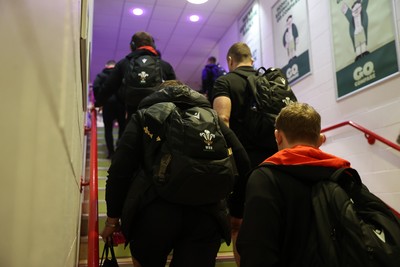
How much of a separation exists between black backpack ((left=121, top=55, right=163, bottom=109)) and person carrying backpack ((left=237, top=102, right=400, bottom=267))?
6.10 ft

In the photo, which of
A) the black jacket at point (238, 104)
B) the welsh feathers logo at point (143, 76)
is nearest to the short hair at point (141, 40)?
the welsh feathers logo at point (143, 76)

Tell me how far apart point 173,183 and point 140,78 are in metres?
1.67

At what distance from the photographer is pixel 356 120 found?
3971mm

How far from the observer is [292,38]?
18.1ft

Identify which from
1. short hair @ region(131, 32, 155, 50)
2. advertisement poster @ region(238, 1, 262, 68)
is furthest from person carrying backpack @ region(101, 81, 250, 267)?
advertisement poster @ region(238, 1, 262, 68)

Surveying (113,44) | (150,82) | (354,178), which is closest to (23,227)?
(354,178)

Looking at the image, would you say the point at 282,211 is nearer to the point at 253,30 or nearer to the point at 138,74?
the point at 138,74

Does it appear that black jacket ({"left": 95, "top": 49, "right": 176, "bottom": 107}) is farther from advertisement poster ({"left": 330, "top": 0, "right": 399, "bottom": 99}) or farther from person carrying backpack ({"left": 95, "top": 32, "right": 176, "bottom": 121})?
advertisement poster ({"left": 330, "top": 0, "right": 399, "bottom": 99})

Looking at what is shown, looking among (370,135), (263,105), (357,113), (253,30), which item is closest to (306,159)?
(263,105)

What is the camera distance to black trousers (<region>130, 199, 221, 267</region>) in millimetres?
1619

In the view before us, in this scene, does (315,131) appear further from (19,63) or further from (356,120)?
(356,120)

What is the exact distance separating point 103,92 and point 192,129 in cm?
196

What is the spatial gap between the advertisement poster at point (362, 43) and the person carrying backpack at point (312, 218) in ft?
8.66

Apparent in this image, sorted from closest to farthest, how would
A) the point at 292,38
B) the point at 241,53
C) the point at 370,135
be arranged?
the point at 241,53
the point at 370,135
the point at 292,38
